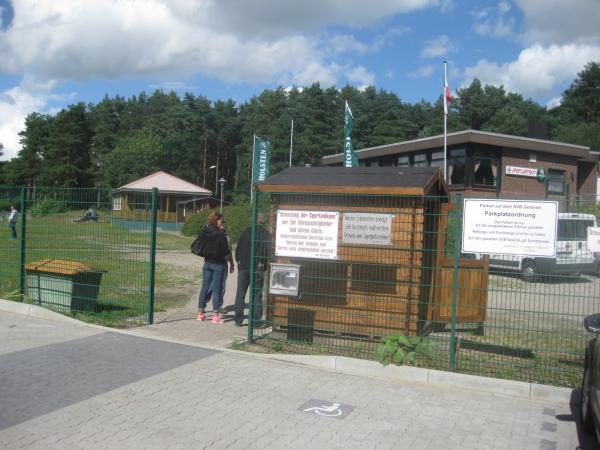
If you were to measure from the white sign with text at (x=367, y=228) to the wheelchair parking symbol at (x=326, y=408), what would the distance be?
7.54 ft

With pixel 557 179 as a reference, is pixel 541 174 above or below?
above

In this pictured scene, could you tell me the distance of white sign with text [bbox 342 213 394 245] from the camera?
729cm

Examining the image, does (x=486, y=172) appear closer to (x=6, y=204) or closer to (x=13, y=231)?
(x=6, y=204)

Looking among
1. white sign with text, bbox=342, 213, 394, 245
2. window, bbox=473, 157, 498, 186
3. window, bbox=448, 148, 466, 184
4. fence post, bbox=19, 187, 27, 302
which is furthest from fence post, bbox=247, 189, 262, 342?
window, bbox=473, 157, 498, 186

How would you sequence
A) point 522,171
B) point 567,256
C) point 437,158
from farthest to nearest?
point 437,158
point 522,171
point 567,256

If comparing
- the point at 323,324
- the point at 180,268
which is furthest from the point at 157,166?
the point at 323,324

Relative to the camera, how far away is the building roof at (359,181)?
7.43 metres

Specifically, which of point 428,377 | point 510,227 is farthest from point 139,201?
point 510,227

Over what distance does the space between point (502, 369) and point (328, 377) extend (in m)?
2.07

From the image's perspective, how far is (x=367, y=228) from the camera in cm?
734

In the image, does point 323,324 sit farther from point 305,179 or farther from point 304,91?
point 304,91

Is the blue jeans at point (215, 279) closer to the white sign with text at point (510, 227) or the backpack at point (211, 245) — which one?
the backpack at point (211, 245)

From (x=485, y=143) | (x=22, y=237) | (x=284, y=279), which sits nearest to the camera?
(x=284, y=279)

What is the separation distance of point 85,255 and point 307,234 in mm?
4224
